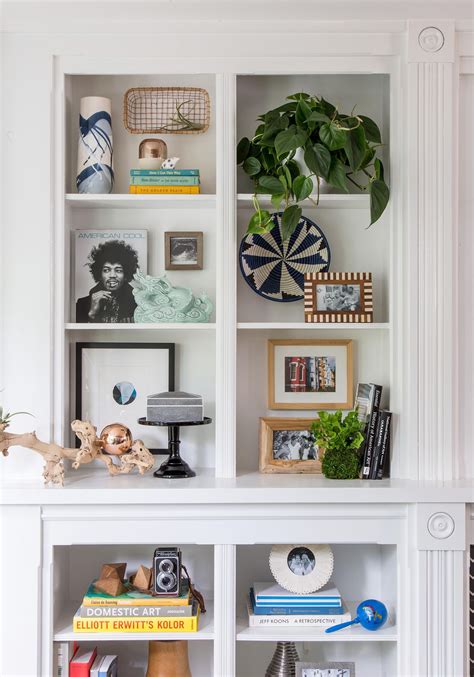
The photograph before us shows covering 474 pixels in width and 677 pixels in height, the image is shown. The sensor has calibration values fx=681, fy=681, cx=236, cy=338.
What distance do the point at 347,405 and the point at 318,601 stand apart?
67cm

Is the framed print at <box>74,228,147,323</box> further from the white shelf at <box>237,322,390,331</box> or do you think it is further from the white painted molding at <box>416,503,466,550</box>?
the white painted molding at <box>416,503,466,550</box>

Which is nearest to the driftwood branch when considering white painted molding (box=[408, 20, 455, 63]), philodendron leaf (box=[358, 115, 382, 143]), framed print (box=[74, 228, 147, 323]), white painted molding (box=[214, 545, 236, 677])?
white painted molding (box=[214, 545, 236, 677])

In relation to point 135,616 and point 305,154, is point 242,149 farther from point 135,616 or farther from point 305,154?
point 135,616

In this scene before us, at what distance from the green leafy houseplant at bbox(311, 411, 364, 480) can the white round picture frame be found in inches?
10.3

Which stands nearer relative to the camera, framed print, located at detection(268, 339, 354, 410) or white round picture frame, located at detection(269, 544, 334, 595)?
white round picture frame, located at detection(269, 544, 334, 595)

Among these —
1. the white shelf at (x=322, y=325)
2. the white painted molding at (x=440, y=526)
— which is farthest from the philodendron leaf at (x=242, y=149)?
the white painted molding at (x=440, y=526)

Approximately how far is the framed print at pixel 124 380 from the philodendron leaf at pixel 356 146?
0.89 meters

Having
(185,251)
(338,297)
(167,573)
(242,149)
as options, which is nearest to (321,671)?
(167,573)

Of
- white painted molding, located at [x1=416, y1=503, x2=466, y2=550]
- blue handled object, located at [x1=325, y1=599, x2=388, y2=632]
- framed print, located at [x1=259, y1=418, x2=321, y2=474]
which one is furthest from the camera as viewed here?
framed print, located at [x1=259, y1=418, x2=321, y2=474]

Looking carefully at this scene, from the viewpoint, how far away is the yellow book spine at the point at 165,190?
2318 millimetres

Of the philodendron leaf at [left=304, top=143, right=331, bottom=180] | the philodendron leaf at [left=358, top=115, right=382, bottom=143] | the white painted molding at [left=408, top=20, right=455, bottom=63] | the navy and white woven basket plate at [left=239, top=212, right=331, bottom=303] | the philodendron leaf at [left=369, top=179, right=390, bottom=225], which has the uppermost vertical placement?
the white painted molding at [left=408, top=20, right=455, bottom=63]

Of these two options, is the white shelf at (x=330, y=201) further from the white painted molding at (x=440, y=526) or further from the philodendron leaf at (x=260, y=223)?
the white painted molding at (x=440, y=526)

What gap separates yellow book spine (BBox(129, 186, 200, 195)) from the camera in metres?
2.32

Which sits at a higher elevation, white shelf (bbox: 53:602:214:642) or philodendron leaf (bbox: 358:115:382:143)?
philodendron leaf (bbox: 358:115:382:143)
